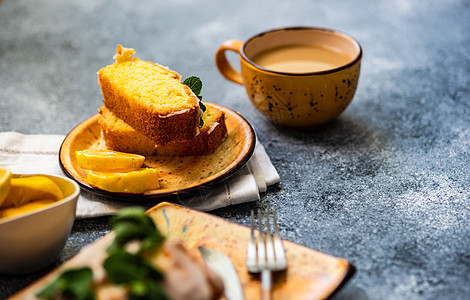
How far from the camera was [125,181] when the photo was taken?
1191 millimetres

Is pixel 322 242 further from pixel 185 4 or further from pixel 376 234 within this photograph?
pixel 185 4

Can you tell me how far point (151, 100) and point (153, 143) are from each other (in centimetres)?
11

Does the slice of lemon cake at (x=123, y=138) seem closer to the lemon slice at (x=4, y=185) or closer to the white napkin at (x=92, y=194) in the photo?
the white napkin at (x=92, y=194)

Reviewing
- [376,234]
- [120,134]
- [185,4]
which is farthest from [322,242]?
[185,4]

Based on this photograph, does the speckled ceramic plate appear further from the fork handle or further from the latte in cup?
the fork handle

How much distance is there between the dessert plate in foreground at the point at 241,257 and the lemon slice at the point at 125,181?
0.38 ft

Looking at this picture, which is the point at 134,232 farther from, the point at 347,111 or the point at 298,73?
the point at 347,111

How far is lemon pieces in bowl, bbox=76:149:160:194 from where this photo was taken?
3.91 feet

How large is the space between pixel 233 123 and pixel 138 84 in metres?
0.29

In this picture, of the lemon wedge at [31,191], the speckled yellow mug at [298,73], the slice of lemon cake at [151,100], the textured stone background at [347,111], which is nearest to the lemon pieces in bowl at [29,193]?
the lemon wedge at [31,191]

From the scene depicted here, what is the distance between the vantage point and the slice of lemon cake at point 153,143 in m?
1.37

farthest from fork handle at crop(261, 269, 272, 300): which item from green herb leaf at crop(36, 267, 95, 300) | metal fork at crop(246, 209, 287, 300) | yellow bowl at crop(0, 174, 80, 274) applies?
yellow bowl at crop(0, 174, 80, 274)

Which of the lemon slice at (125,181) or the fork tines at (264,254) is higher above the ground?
the fork tines at (264,254)

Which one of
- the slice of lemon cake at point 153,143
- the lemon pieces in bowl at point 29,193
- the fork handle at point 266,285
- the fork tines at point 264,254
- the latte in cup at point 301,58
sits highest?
the latte in cup at point 301,58
